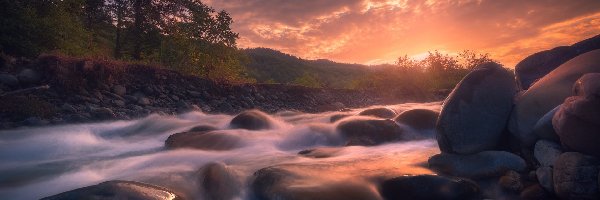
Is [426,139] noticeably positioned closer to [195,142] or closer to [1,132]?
[195,142]

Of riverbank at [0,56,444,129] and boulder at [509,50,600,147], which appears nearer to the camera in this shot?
boulder at [509,50,600,147]

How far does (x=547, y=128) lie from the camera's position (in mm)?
5285

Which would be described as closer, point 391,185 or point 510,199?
point 510,199

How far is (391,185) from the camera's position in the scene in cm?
525

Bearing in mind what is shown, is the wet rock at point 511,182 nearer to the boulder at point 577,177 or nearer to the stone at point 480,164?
the stone at point 480,164

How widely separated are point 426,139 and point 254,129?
472cm

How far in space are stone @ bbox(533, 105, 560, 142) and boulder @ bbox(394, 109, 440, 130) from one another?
440 centimetres

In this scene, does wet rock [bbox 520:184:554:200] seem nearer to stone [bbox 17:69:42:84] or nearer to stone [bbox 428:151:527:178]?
stone [bbox 428:151:527:178]

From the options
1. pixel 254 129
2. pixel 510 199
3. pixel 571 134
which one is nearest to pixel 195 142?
pixel 254 129

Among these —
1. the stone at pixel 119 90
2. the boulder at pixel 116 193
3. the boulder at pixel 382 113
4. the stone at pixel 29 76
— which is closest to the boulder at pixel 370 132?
the boulder at pixel 382 113

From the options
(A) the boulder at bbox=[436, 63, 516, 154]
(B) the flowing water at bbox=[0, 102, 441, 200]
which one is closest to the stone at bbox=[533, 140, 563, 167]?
(A) the boulder at bbox=[436, 63, 516, 154]

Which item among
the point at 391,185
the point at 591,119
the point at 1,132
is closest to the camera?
the point at 591,119

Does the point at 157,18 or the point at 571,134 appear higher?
the point at 157,18

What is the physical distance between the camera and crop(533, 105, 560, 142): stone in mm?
5204
